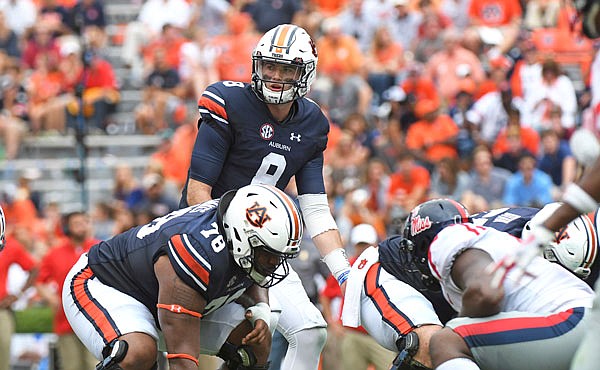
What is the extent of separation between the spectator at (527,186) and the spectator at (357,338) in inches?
104

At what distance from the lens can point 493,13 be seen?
15.7m

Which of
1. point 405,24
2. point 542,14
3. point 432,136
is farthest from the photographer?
point 405,24

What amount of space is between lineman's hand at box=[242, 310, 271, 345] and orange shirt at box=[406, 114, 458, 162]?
7103 mm

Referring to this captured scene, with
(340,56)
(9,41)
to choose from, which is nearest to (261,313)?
(340,56)

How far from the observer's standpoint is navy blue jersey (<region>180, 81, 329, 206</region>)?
6570 millimetres

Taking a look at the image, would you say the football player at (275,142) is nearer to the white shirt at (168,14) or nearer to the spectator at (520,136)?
the spectator at (520,136)

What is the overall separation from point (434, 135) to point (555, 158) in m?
1.50

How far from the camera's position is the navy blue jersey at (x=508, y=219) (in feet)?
20.7

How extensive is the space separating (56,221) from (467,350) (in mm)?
8932

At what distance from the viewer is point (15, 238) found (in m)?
11.3

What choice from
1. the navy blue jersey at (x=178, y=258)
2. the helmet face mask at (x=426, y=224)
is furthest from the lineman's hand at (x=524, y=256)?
the navy blue jersey at (x=178, y=258)

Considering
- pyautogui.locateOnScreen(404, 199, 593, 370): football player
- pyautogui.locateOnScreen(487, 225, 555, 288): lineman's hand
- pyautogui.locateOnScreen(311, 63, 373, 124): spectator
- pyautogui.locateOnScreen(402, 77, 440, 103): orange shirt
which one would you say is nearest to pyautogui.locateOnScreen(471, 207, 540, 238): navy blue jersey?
pyautogui.locateOnScreen(404, 199, 593, 370): football player

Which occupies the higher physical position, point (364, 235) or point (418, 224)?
point (418, 224)

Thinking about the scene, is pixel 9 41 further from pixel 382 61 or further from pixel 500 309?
pixel 500 309
